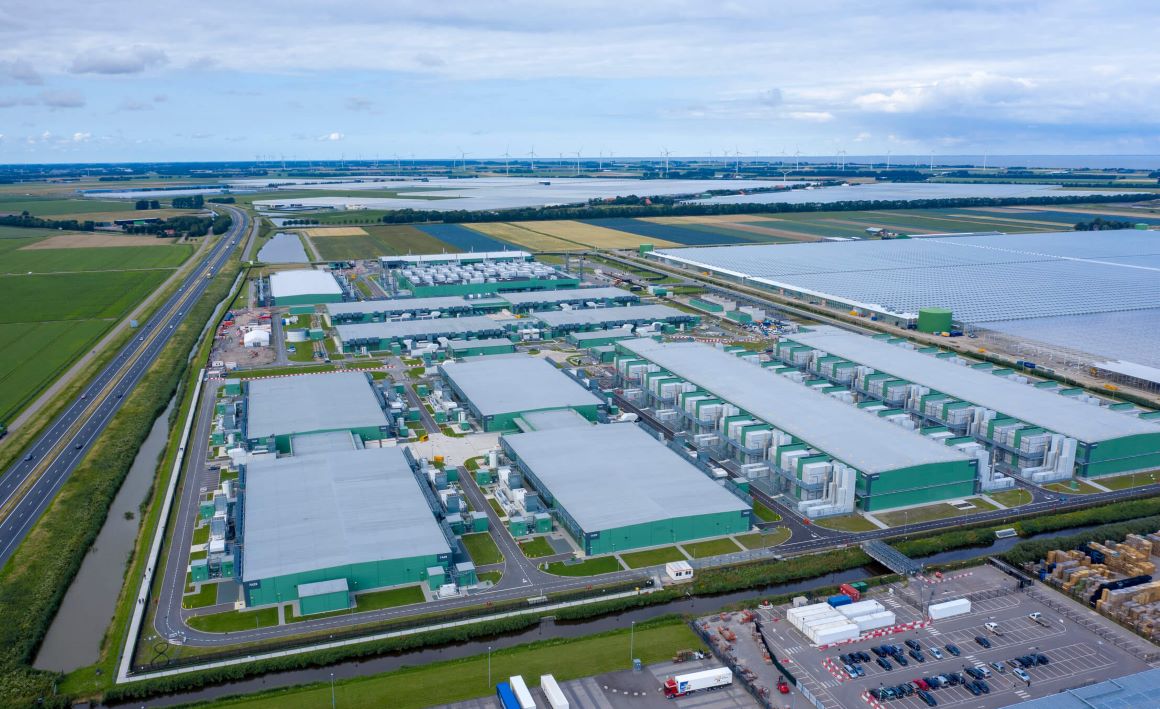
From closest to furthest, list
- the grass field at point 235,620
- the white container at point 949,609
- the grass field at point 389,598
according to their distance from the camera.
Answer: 1. the grass field at point 235,620
2. the white container at point 949,609
3. the grass field at point 389,598

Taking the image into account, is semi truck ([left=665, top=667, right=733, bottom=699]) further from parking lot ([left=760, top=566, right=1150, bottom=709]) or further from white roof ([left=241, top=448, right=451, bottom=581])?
white roof ([left=241, top=448, right=451, bottom=581])

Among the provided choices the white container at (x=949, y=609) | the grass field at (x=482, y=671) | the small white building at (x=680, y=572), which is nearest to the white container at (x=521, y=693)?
the grass field at (x=482, y=671)

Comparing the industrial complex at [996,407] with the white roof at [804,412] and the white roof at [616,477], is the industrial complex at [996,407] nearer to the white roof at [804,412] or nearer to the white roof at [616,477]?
the white roof at [804,412]

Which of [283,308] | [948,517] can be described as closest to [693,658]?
[948,517]

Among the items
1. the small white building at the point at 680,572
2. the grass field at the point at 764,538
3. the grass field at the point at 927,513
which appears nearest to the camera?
the small white building at the point at 680,572

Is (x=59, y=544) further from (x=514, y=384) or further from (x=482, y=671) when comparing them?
(x=514, y=384)

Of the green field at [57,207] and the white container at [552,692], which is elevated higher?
the green field at [57,207]
